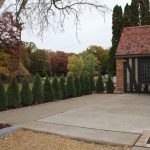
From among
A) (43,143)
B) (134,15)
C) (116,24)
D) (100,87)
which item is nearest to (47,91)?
(100,87)

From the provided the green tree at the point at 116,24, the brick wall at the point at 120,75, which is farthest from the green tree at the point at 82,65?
the brick wall at the point at 120,75

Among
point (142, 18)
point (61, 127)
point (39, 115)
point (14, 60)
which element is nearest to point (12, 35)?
Result: point (14, 60)

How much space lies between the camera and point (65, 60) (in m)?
89.9

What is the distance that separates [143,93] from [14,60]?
22.8 m

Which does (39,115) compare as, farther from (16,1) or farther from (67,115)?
(16,1)

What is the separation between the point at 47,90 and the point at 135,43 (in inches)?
333

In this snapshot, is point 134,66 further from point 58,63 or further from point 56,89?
point 58,63

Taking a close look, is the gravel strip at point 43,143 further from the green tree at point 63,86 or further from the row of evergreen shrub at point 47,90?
the green tree at point 63,86

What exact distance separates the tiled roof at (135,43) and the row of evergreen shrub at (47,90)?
7.52ft

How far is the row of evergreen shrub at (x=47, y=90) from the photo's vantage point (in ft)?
44.2

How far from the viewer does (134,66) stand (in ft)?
70.8

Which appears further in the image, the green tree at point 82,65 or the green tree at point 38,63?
the green tree at point 38,63

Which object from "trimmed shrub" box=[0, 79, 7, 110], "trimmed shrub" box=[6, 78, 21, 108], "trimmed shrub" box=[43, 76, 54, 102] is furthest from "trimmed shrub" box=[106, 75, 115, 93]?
"trimmed shrub" box=[0, 79, 7, 110]

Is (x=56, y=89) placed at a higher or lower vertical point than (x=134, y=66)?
lower
